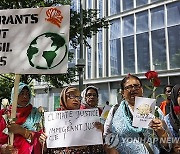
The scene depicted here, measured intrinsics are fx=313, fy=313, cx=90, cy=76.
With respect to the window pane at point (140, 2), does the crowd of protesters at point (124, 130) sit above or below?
below

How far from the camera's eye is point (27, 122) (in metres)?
3.47

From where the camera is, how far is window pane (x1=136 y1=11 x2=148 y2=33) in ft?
49.8

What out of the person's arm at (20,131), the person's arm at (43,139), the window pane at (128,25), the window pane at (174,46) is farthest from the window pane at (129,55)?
the person's arm at (43,139)

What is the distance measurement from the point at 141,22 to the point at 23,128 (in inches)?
519

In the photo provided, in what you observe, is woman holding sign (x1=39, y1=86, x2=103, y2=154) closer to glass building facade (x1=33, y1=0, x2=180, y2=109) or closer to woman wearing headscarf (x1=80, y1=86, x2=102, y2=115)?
woman wearing headscarf (x1=80, y1=86, x2=102, y2=115)

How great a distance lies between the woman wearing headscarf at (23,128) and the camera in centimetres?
277

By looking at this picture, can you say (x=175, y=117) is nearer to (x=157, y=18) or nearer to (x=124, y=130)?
(x=124, y=130)

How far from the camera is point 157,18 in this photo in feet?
48.4

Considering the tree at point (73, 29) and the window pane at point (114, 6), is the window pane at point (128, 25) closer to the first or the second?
the window pane at point (114, 6)

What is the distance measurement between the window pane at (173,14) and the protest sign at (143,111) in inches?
477

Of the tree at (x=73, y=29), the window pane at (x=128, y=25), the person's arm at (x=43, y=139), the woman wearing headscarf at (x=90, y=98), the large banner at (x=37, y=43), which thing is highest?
the window pane at (x=128, y=25)

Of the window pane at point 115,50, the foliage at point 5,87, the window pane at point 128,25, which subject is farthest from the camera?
the window pane at point 115,50

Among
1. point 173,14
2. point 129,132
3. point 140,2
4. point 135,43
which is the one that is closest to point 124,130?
point 129,132

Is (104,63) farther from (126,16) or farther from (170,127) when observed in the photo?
(170,127)
